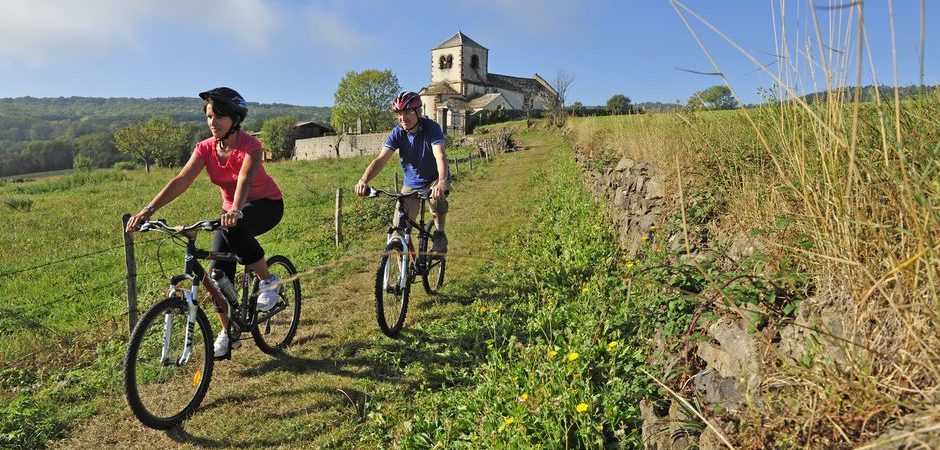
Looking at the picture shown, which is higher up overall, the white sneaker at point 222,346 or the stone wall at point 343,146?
the stone wall at point 343,146

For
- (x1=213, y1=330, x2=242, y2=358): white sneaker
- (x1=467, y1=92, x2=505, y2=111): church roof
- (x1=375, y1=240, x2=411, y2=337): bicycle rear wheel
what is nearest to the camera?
(x1=213, y1=330, x2=242, y2=358): white sneaker

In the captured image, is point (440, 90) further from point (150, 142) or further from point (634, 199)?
point (634, 199)

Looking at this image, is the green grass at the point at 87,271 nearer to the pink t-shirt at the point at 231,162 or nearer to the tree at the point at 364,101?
the pink t-shirt at the point at 231,162

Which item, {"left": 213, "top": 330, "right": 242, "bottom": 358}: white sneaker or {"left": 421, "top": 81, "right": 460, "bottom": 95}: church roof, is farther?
{"left": 421, "top": 81, "right": 460, "bottom": 95}: church roof

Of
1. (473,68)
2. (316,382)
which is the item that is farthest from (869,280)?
(473,68)

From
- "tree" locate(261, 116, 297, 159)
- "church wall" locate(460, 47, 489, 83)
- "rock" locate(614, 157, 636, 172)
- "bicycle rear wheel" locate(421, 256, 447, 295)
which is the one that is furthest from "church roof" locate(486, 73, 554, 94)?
"bicycle rear wheel" locate(421, 256, 447, 295)

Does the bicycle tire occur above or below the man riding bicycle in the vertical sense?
below

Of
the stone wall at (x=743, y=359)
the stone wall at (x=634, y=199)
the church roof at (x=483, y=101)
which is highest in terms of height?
the church roof at (x=483, y=101)

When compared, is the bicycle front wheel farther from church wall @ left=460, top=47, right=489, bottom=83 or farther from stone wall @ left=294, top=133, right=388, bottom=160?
church wall @ left=460, top=47, right=489, bottom=83

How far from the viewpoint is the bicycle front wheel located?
3293 mm

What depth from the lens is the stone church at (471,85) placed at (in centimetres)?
6731

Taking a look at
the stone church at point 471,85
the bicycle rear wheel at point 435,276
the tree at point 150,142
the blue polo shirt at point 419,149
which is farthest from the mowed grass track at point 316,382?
the tree at point 150,142

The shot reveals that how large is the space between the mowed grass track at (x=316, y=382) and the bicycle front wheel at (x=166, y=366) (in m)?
0.14

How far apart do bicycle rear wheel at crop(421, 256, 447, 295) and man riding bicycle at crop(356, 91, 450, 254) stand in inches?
18.9
